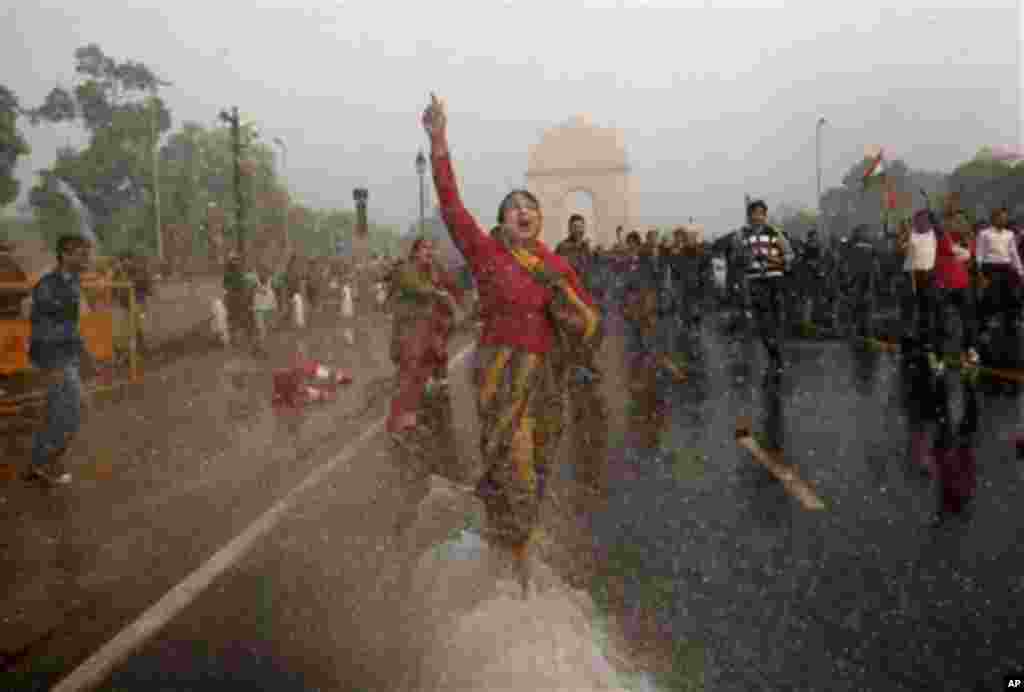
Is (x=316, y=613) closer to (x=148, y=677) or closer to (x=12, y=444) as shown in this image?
(x=148, y=677)

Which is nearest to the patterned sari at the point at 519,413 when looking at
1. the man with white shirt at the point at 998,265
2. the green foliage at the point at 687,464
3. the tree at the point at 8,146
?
the green foliage at the point at 687,464

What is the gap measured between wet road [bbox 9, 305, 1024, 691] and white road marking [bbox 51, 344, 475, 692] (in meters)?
0.08

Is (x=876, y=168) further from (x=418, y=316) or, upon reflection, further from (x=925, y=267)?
(x=418, y=316)

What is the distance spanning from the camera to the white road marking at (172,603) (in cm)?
375

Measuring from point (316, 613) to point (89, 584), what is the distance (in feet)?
5.04

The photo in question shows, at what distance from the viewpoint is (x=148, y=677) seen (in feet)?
12.0

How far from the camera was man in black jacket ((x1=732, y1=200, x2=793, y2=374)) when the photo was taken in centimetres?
1163

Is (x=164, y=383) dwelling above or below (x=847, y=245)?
below

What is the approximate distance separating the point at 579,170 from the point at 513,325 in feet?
244

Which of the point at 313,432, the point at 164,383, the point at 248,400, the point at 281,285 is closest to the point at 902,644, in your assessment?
the point at 313,432

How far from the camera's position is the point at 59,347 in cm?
773

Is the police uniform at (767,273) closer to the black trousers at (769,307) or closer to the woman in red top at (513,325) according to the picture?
the black trousers at (769,307)

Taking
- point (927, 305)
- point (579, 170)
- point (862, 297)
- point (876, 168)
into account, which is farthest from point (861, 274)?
point (579, 170)

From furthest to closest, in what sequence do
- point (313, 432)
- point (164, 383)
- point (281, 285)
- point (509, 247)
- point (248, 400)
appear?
point (281, 285) < point (164, 383) < point (248, 400) < point (313, 432) < point (509, 247)
